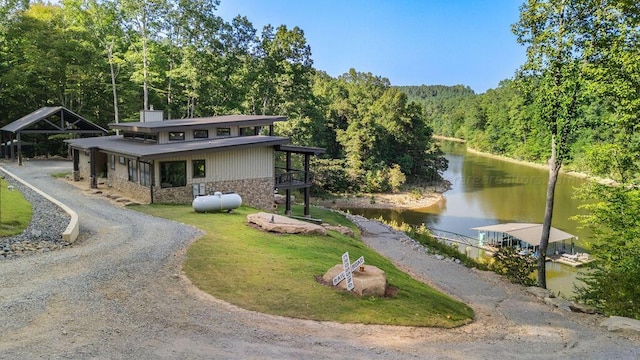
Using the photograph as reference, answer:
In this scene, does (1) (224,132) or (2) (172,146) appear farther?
(1) (224,132)

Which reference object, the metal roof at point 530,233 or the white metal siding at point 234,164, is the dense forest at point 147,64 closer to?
the white metal siding at point 234,164

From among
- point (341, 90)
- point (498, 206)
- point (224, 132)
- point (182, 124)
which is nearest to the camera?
point (182, 124)

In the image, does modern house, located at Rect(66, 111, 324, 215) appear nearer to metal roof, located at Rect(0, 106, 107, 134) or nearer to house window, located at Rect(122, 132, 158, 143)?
house window, located at Rect(122, 132, 158, 143)

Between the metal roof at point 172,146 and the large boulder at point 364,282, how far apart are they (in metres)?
10.8

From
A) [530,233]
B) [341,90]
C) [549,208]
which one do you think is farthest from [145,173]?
[341,90]

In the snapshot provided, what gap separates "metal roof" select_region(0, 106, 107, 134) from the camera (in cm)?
2864

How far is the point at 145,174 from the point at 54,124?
1491 cm

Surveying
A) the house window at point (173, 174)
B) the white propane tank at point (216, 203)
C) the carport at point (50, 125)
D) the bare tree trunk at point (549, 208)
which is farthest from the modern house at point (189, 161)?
the bare tree trunk at point (549, 208)

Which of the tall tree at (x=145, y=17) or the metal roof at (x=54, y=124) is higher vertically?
the tall tree at (x=145, y=17)

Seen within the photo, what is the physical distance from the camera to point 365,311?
9.15 meters

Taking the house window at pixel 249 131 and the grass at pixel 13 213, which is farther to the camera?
the house window at pixel 249 131

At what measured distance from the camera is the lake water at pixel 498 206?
3322 centimetres

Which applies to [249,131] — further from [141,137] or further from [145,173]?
[145,173]

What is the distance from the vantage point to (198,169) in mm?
20422
